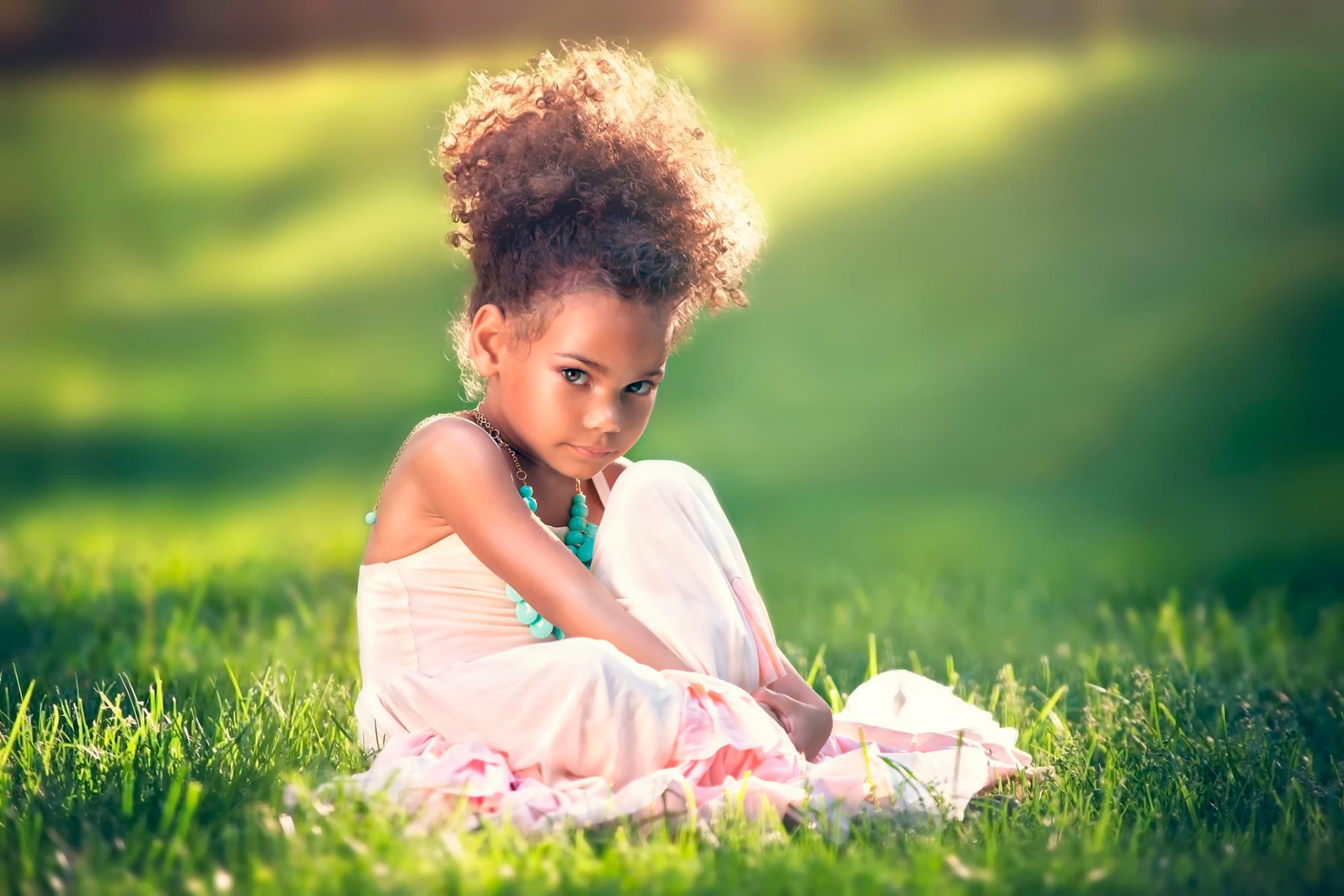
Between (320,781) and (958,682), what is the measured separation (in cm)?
159

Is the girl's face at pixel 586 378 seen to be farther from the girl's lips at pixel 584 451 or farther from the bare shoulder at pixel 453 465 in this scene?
the bare shoulder at pixel 453 465

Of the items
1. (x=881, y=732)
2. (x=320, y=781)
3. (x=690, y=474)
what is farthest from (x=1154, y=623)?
(x=320, y=781)

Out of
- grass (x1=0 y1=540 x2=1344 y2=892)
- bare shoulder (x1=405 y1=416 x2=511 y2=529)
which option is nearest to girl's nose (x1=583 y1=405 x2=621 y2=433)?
bare shoulder (x1=405 y1=416 x2=511 y2=529)

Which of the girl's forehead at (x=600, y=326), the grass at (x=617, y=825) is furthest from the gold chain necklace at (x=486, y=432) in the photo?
the grass at (x=617, y=825)

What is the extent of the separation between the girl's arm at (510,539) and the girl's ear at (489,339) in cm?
18

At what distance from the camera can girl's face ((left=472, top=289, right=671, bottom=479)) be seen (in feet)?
8.28

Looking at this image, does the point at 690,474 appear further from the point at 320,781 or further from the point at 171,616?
the point at 171,616

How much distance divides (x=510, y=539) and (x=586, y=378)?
336 mm

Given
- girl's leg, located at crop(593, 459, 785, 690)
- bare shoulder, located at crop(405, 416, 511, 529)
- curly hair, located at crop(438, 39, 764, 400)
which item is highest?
curly hair, located at crop(438, 39, 764, 400)

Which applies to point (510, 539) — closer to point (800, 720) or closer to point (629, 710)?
point (629, 710)

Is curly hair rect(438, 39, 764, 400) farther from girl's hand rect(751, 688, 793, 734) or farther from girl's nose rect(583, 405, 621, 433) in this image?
girl's hand rect(751, 688, 793, 734)

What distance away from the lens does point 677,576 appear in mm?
2438

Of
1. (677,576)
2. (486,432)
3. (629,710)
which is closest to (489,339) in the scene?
(486,432)

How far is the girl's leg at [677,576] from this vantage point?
2.41m
